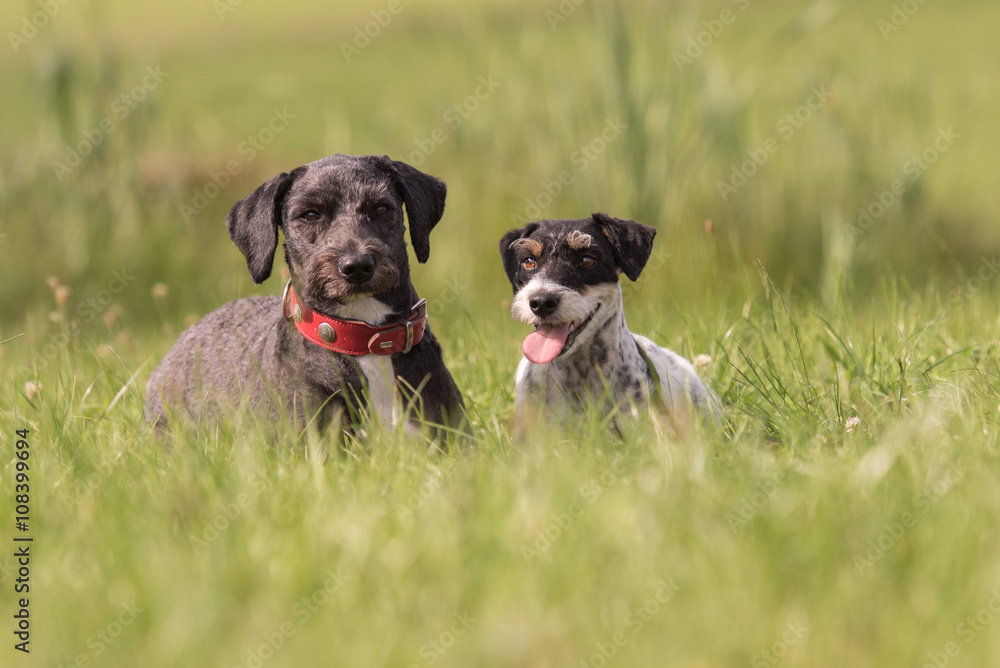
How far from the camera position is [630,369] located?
5711mm

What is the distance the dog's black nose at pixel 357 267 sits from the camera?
4840 mm

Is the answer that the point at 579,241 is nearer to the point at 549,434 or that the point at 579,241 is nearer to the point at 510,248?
the point at 510,248

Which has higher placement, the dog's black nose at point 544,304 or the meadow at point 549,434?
the dog's black nose at point 544,304

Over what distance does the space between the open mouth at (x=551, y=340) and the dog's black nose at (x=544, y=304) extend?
194 millimetres

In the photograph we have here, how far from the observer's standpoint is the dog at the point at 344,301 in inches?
197

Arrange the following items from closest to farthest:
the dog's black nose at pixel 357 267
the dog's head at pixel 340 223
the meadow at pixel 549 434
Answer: the meadow at pixel 549 434 < the dog's black nose at pixel 357 267 < the dog's head at pixel 340 223

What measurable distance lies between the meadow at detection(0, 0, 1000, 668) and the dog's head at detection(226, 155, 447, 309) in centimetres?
80

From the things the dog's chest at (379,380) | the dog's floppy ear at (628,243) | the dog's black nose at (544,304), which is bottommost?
the dog's chest at (379,380)

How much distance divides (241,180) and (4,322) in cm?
521

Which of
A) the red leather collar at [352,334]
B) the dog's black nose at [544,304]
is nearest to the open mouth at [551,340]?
the dog's black nose at [544,304]

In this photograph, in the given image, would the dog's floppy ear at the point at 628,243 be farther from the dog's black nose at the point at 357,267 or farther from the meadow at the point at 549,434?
the dog's black nose at the point at 357,267

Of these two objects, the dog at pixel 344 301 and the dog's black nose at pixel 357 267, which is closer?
the dog's black nose at pixel 357 267

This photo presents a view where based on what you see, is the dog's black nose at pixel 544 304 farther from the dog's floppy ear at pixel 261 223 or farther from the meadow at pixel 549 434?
the dog's floppy ear at pixel 261 223

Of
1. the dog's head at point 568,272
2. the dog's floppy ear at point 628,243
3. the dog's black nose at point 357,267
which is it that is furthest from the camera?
the dog's floppy ear at point 628,243
